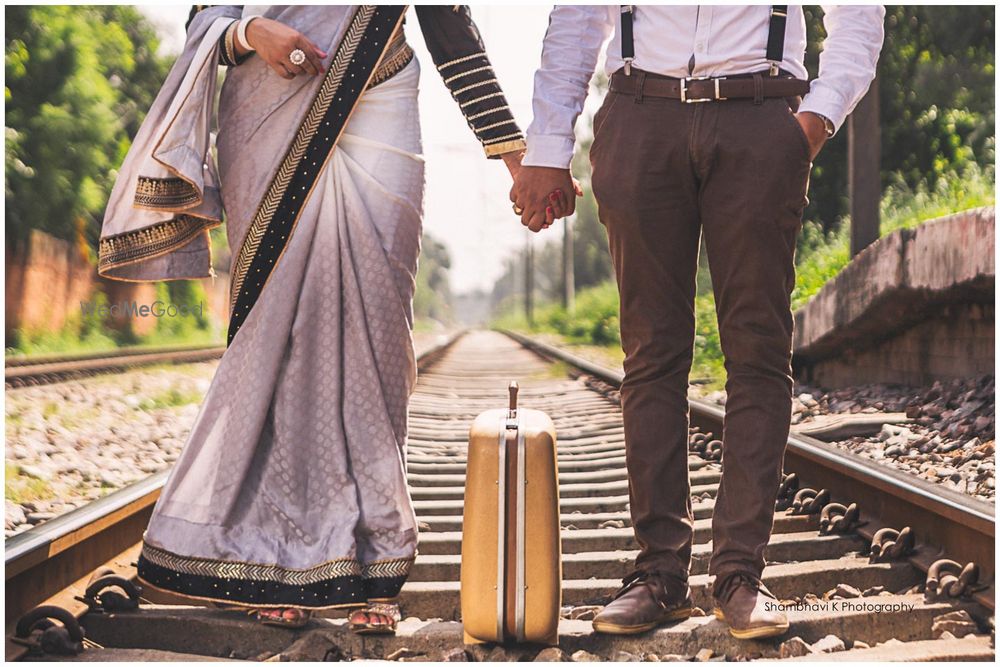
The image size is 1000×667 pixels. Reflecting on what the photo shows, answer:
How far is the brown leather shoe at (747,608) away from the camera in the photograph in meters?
2.28

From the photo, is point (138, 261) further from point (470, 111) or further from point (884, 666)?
point (884, 666)

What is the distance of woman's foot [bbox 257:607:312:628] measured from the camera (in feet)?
8.20

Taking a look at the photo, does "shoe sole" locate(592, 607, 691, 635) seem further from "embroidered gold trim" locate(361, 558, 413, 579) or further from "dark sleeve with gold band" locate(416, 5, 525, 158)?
"dark sleeve with gold band" locate(416, 5, 525, 158)

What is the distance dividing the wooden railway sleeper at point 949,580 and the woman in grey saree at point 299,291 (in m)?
1.27

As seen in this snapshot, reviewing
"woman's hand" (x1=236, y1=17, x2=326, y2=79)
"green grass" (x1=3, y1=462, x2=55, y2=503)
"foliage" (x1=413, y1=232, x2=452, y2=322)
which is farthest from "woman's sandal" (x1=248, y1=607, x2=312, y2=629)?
"foliage" (x1=413, y1=232, x2=452, y2=322)

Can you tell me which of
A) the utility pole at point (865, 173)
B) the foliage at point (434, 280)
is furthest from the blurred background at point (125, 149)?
the foliage at point (434, 280)

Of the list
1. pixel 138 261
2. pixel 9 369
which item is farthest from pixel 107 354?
pixel 138 261

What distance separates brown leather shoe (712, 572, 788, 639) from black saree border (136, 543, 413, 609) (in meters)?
0.75

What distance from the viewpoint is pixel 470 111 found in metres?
2.83

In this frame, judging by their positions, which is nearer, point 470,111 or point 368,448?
point 368,448

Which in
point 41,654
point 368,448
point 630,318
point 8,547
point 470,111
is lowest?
point 41,654

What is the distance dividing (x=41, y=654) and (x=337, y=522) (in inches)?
27.6

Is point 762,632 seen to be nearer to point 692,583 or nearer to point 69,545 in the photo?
point 692,583

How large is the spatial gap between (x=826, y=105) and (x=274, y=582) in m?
1.70
